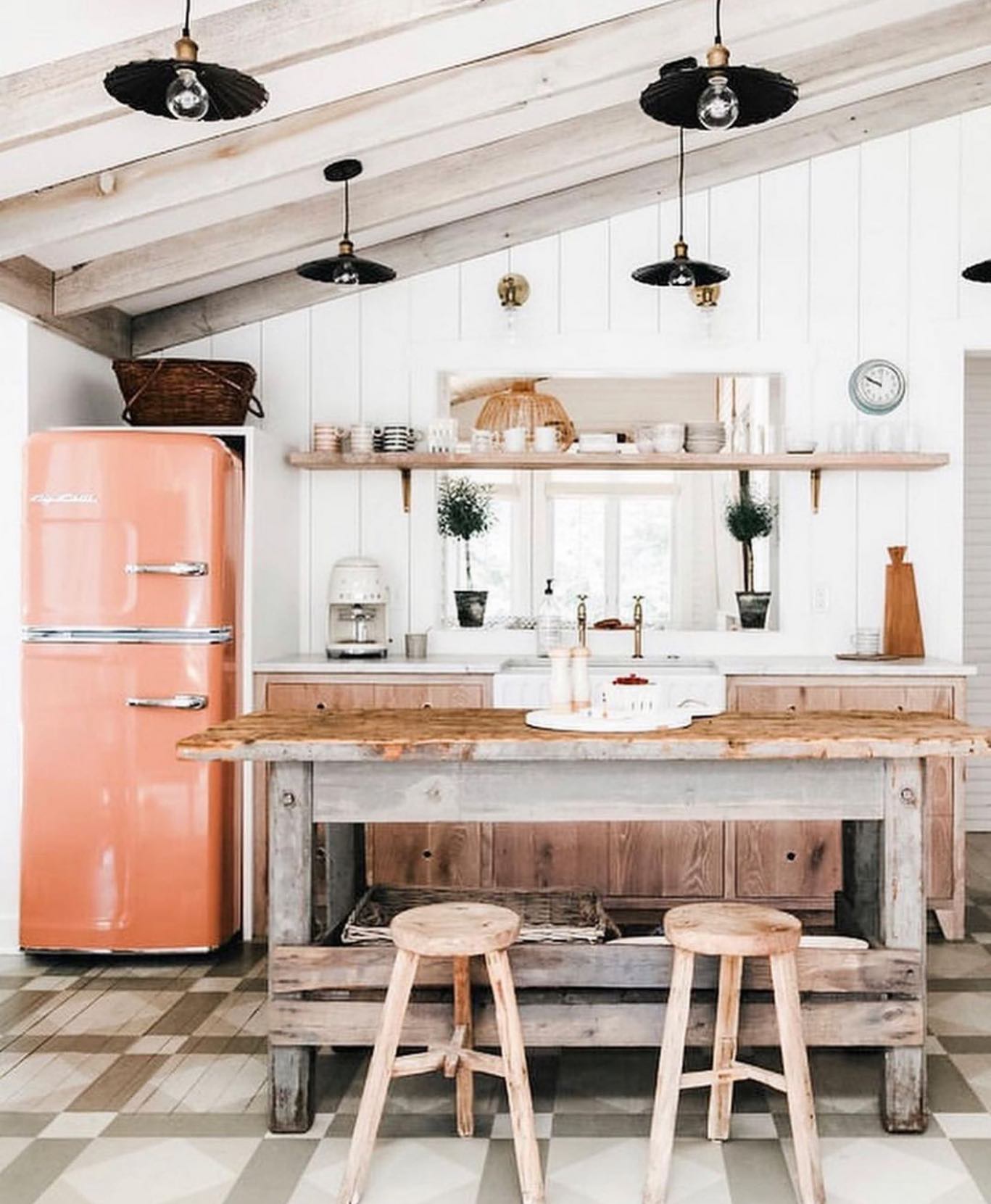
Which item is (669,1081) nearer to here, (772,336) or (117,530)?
(117,530)

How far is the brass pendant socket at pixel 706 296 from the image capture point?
5.12 m

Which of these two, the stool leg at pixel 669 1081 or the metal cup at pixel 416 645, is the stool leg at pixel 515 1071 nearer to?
the stool leg at pixel 669 1081

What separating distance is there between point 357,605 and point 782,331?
205 centimetres

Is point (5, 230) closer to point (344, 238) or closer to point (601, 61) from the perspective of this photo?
point (344, 238)

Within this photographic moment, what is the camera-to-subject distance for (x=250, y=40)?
9.86 ft

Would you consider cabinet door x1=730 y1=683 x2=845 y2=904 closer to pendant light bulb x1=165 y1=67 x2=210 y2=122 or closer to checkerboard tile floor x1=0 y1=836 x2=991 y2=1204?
checkerboard tile floor x1=0 y1=836 x2=991 y2=1204

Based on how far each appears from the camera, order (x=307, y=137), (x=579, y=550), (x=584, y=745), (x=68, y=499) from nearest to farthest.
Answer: (x=584, y=745)
(x=307, y=137)
(x=68, y=499)
(x=579, y=550)

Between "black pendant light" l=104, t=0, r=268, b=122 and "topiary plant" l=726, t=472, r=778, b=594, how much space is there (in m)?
3.15

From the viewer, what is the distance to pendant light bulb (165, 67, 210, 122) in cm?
247

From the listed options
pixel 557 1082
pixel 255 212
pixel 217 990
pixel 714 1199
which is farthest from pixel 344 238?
pixel 714 1199

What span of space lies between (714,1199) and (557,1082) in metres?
0.69

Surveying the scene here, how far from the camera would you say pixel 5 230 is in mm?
3848

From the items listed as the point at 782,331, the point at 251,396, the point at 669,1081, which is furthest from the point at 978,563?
the point at 669,1081

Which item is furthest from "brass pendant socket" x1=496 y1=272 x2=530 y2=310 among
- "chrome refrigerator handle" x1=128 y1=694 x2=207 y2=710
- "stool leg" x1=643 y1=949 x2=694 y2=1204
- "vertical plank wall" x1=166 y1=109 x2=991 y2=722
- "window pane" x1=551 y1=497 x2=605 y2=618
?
"stool leg" x1=643 y1=949 x2=694 y2=1204
